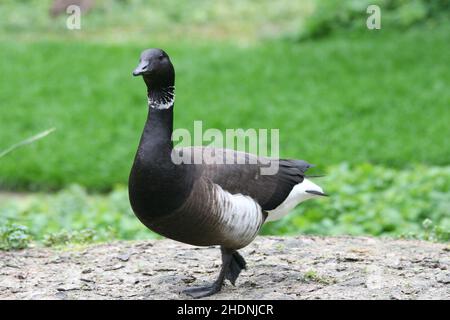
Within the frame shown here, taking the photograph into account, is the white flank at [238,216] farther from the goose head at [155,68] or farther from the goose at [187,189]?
the goose head at [155,68]

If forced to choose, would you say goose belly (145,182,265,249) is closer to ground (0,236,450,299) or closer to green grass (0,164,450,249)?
ground (0,236,450,299)

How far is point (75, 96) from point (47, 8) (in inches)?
160

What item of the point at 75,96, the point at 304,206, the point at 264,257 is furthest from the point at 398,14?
the point at 264,257

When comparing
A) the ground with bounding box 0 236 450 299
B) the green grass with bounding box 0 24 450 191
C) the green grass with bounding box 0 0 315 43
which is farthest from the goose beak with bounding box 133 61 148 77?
the green grass with bounding box 0 0 315 43

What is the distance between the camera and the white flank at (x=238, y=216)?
459 cm

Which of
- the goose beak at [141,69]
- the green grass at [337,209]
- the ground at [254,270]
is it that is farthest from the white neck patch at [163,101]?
the green grass at [337,209]

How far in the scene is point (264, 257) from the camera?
5.70 metres

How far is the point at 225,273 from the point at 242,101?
6.17 meters

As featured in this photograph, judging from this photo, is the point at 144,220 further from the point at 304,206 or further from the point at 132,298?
the point at 304,206

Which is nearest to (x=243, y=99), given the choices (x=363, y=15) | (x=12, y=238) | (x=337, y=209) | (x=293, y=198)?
(x=363, y=15)

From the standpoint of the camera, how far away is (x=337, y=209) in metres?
7.88

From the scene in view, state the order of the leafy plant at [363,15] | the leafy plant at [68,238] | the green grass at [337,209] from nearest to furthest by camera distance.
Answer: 1. the leafy plant at [68,238]
2. the green grass at [337,209]
3. the leafy plant at [363,15]

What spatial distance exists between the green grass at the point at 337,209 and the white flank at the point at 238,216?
2226 millimetres

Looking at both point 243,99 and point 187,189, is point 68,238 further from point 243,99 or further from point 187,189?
point 243,99
